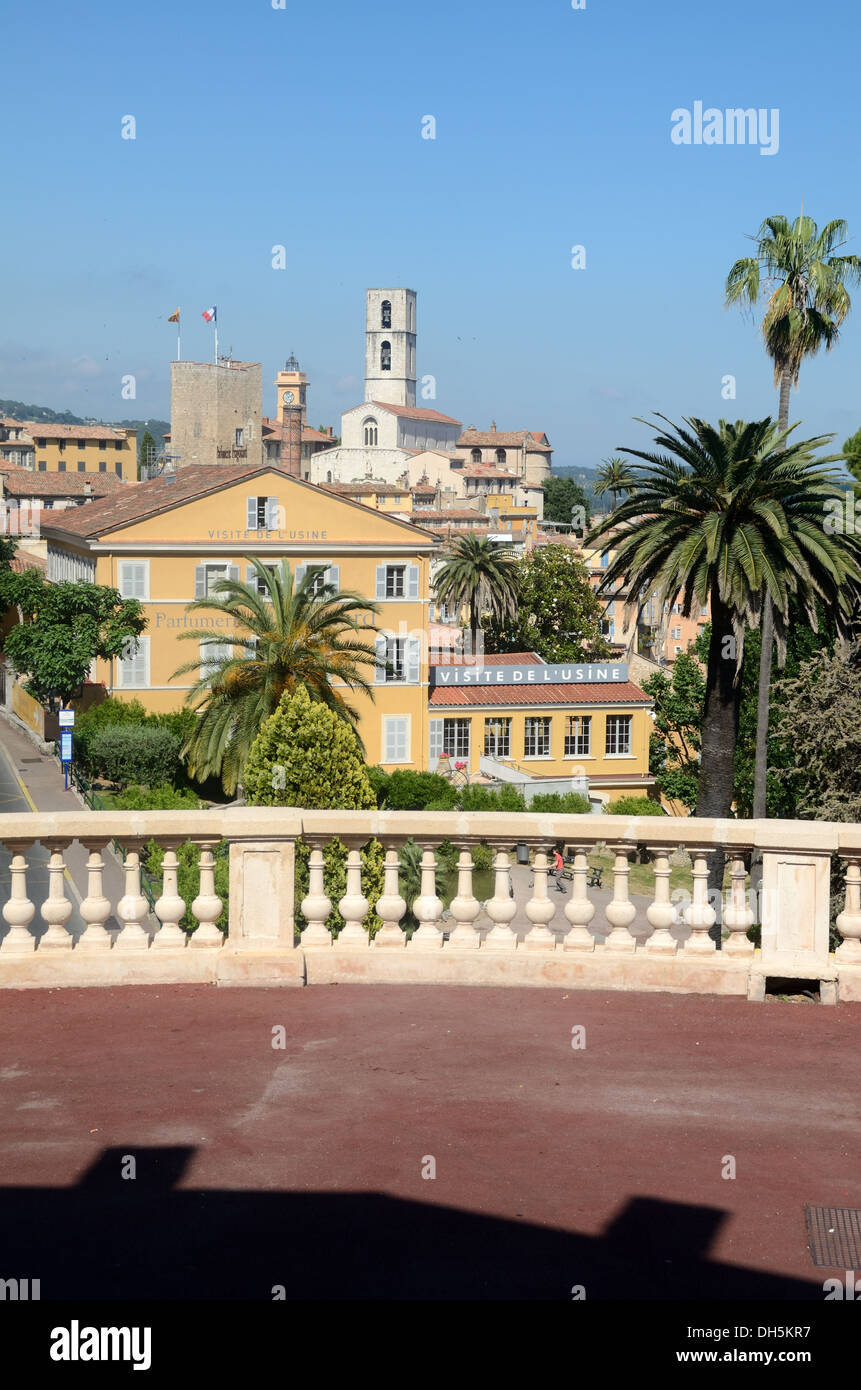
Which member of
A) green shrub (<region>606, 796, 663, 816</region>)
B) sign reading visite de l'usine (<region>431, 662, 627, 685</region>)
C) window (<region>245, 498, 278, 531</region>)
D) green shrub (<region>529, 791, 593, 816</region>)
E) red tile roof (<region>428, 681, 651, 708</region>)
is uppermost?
window (<region>245, 498, 278, 531</region>)

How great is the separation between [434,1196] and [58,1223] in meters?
1.44

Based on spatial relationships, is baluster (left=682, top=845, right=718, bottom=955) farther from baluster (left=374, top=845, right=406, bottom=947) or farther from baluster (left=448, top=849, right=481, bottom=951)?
baluster (left=374, top=845, right=406, bottom=947)

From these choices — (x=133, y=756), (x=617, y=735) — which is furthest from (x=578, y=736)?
(x=133, y=756)

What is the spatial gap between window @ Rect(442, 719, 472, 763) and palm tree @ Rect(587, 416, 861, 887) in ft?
105

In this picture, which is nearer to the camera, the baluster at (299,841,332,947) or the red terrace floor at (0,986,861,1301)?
the red terrace floor at (0,986,861,1301)

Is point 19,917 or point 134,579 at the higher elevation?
point 134,579

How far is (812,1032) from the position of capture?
827 centimetres

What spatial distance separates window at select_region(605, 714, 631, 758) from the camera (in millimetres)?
61625

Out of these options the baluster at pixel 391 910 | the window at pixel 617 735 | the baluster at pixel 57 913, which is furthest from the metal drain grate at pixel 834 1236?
the window at pixel 617 735

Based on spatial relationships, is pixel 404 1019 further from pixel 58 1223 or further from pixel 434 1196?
pixel 58 1223

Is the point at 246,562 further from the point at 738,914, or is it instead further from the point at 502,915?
the point at 738,914

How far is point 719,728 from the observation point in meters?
28.3

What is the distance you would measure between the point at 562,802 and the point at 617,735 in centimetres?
882

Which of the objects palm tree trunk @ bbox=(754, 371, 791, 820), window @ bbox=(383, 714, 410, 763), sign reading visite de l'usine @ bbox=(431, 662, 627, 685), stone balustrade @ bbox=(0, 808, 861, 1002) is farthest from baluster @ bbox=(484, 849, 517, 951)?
sign reading visite de l'usine @ bbox=(431, 662, 627, 685)
